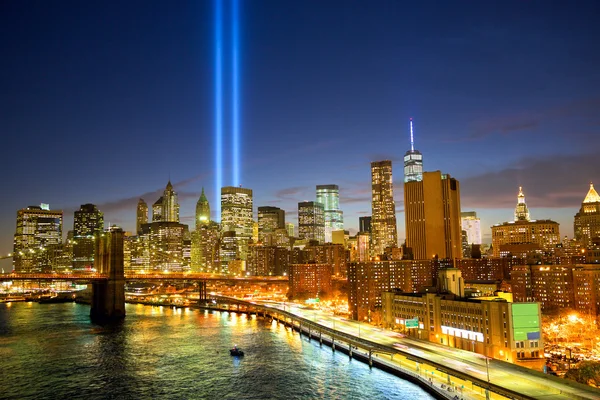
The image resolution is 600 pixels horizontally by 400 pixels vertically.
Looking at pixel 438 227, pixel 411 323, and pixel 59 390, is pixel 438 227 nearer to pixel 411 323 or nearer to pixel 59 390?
pixel 411 323

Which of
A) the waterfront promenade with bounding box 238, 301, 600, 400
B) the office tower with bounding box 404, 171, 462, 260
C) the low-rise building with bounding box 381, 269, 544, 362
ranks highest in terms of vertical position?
the office tower with bounding box 404, 171, 462, 260

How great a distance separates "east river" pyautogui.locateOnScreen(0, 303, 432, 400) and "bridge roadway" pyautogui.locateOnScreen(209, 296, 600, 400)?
3.32 m

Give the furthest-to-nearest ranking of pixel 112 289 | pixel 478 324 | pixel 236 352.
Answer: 1. pixel 112 289
2. pixel 236 352
3. pixel 478 324

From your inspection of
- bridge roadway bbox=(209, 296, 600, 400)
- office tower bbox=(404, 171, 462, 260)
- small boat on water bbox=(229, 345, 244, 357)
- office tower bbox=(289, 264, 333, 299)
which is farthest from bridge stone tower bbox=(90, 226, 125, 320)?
office tower bbox=(404, 171, 462, 260)

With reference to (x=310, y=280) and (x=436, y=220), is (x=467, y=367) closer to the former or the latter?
(x=310, y=280)

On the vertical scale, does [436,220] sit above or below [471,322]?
above

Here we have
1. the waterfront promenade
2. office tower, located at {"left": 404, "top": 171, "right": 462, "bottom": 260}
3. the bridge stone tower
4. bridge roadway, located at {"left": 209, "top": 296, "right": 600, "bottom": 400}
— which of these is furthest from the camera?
office tower, located at {"left": 404, "top": 171, "right": 462, "bottom": 260}

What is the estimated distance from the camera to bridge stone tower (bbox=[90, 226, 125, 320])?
127 metres

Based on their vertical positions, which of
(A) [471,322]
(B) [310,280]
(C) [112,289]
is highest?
(C) [112,289]

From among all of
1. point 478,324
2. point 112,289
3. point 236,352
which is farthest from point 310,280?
point 478,324

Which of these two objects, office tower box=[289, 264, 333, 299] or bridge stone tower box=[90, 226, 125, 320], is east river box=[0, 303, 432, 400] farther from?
office tower box=[289, 264, 333, 299]

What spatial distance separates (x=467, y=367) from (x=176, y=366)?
37.7 metres

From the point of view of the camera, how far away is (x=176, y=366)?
69.5 metres

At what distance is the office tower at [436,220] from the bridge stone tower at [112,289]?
358 ft
